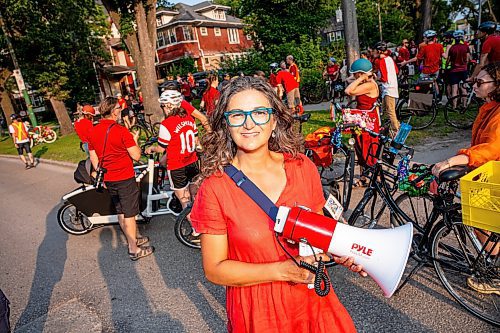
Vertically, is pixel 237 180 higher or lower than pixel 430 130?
higher

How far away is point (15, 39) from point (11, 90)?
3.95 m

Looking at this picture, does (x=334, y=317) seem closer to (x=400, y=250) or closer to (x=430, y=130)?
(x=400, y=250)

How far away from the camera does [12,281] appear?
15.4 ft

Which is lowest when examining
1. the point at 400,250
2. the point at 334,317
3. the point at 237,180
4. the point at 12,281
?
the point at 12,281

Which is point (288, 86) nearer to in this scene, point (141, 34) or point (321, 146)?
point (141, 34)

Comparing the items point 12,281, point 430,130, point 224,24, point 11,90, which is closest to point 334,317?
point 12,281

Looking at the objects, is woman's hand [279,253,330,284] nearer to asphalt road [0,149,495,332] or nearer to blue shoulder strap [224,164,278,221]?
blue shoulder strap [224,164,278,221]

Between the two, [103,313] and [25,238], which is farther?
[25,238]

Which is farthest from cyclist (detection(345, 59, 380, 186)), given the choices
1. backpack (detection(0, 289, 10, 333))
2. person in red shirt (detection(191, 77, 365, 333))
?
backpack (detection(0, 289, 10, 333))

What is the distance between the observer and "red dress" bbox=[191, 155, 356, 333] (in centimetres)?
153

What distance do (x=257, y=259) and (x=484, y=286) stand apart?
2327mm

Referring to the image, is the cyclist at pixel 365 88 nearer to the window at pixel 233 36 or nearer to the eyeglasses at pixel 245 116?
the eyeglasses at pixel 245 116

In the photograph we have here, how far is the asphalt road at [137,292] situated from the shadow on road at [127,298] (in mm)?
11

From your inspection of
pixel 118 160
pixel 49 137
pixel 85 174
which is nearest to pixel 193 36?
pixel 49 137
